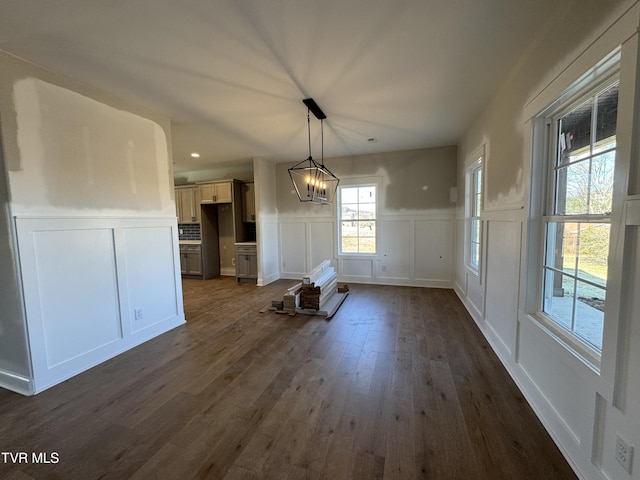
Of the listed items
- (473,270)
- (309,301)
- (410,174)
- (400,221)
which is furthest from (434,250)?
(309,301)

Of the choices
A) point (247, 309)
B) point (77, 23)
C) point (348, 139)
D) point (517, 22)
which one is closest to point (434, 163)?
point (348, 139)

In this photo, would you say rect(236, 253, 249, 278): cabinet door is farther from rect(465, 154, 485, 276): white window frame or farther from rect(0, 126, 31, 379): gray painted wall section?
rect(465, 154, 485, 276): white window frame

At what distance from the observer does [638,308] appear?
104 centimetres

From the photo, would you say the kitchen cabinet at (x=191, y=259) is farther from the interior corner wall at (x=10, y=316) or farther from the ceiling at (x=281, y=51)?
the interior corner wall at (x=10, y=316)

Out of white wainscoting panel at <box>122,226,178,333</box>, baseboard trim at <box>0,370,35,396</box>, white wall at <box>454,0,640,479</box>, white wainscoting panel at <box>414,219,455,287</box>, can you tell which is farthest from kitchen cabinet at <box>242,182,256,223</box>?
white wall at <box>454,0,640,479</box>

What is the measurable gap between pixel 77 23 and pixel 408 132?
371 cm

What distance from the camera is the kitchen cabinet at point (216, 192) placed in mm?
5704

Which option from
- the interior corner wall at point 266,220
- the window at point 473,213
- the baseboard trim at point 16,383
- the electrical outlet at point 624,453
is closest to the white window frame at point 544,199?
the electrical outlet at point 624,453

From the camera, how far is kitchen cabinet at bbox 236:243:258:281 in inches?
220

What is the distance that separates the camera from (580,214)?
4.97ft

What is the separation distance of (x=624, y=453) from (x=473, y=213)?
3.18m

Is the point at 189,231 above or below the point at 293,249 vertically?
above

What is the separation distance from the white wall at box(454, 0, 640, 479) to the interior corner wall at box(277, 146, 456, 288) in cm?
195

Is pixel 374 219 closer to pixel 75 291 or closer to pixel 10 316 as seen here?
pixel 75 291
